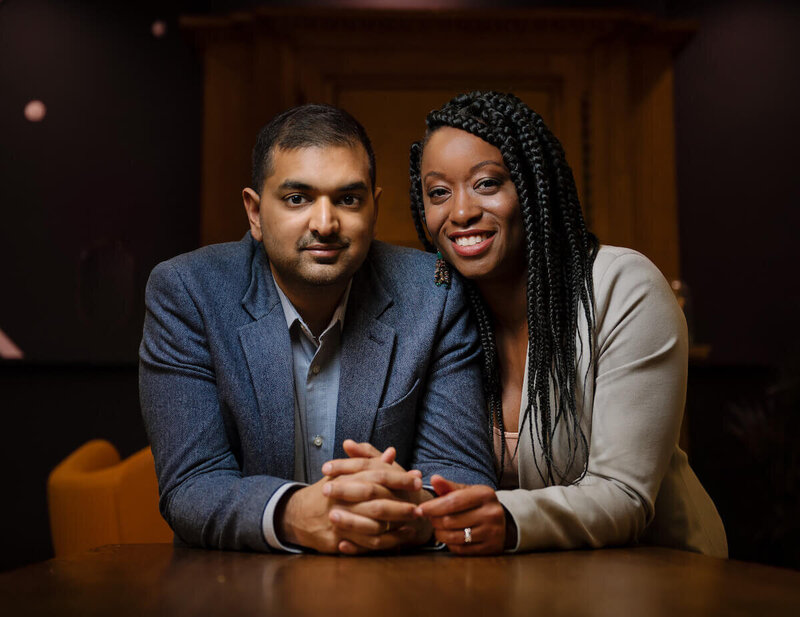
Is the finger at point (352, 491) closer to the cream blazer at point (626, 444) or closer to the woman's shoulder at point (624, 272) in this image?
the cream blazer at point (626, 444)

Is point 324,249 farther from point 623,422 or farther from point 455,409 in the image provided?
point 623,422

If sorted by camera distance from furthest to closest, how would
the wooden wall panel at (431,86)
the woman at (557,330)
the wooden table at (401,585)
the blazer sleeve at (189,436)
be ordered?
the wooden wall panel at (431,86) → the woman at (557,330) → the blazer sleeve at (189,436) → the wooden table at (401,585)

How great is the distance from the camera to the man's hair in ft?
6.20

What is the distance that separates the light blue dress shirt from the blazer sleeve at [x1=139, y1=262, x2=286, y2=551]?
0.53ft

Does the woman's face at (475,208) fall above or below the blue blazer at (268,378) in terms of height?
above

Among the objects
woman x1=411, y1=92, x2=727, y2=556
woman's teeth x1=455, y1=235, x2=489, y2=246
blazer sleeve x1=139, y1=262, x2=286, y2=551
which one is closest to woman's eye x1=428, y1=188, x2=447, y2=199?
woman x1=411, y1=92, x2=727, y2=556

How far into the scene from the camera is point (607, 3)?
485 centimetres

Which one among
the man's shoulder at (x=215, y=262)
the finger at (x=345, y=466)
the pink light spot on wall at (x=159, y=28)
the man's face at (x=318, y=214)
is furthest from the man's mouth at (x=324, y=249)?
the pink light spot on wall at (x=159, y=28)

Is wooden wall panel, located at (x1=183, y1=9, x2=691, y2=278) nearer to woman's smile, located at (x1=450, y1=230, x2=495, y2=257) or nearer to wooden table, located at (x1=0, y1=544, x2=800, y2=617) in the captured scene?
woman's smile, located at (x1=450, y1=230, x2=495, y2=257)

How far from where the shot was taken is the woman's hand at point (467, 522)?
146 centimetres

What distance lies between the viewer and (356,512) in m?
1.49

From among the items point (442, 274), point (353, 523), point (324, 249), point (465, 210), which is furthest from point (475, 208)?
point (353, 523)

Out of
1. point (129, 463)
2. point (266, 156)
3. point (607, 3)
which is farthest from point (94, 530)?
point (607, 3)

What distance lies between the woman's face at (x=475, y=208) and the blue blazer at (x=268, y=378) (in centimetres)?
15
